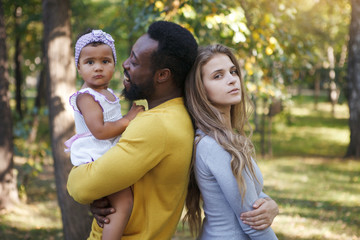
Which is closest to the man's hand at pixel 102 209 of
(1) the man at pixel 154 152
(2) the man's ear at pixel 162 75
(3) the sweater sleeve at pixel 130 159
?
(1) the man at pixel 154 152

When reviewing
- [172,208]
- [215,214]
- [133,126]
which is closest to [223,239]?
[215,214]

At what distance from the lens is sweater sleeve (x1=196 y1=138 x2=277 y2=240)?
2035 millimetres

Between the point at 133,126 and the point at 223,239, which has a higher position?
the point at 133,126

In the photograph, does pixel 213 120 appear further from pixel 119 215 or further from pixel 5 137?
pixel 5 137

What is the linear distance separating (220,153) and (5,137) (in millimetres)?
5562

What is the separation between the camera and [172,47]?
202 centimetres

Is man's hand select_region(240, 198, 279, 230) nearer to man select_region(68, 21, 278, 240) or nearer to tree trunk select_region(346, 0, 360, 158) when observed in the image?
man select_region(68, 21, 278, 240)

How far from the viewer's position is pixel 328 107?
31953 millimetres

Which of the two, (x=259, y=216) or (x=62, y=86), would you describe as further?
(x=62, y=86)

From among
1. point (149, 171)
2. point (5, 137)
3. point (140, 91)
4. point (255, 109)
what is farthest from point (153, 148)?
point (5, 137)

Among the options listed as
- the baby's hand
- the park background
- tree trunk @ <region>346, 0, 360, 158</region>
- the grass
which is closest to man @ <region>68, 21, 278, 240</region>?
the baby's hand

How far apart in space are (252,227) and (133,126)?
82cm

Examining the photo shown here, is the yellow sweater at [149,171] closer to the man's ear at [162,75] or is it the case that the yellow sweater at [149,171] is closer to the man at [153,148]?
the man at [153,148]

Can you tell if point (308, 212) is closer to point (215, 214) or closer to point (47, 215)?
point (47, 215)
